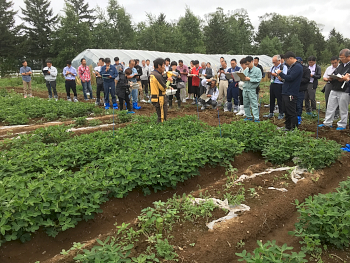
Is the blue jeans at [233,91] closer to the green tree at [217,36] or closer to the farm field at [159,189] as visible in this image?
the farm field at [159,189]

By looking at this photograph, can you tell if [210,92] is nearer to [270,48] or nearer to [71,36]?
[71,36]

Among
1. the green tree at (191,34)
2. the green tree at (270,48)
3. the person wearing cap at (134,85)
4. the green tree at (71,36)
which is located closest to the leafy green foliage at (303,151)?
the person wearing cap at (134,85)

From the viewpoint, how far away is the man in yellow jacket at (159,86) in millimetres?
7076

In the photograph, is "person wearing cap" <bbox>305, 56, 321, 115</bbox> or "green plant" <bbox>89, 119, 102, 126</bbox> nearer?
"green plant" <bbox>89, 119, 102, 126</bbox>

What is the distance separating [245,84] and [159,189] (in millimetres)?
5621

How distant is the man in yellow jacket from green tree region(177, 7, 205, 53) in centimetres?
3214

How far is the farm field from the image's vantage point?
3025 millimetres

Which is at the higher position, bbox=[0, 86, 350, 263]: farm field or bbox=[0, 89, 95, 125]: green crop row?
bbox=[0, 89, 95, 125]: green crop row

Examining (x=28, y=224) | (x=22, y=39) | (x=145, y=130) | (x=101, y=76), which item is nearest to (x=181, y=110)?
(x=101, y=76)

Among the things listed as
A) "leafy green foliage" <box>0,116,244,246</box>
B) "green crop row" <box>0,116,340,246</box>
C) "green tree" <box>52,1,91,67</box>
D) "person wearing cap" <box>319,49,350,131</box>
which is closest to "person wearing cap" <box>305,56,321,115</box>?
"person wearing cap" <box>319,49,350,131</box>

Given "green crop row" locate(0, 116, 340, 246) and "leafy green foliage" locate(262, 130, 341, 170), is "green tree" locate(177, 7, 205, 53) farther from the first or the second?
"leafy green foliage" locate(262, 130, 341, 170)

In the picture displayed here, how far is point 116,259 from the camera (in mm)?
2473

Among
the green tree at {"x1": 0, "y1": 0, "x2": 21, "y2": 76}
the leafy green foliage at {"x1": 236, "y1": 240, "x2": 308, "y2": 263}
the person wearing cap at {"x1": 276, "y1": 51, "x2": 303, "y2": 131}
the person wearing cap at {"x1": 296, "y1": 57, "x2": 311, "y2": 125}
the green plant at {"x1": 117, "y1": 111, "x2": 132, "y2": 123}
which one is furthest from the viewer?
the green tree at {"x1": 0, "y1": 0, "x2": 21, "y2": 76}

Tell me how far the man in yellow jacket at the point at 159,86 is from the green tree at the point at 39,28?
35.6 metres
